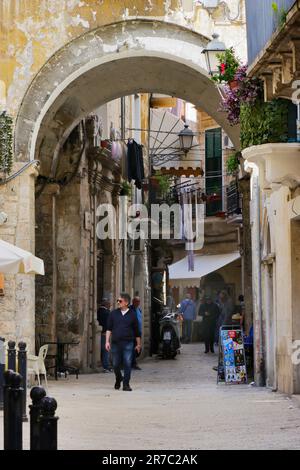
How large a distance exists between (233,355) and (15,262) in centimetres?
620

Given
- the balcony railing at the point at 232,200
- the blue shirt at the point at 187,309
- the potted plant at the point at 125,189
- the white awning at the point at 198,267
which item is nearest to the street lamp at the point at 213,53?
the potted plant at the point at 125,189

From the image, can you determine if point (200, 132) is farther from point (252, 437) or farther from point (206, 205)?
point (252, 437)

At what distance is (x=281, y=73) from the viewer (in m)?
13.7

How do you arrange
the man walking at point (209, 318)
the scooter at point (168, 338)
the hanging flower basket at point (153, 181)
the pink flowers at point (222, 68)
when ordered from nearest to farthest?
1. the pink flowers at point (222, 68)
2. the scooter at point (168, 338)
3. the man walking at point (209, 318)
4. the hanging flower basket at point (153, 181)

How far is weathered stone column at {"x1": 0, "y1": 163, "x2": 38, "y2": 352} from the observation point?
68.1 ft

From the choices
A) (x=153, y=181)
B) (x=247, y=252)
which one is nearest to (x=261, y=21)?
(x=247, y=252)

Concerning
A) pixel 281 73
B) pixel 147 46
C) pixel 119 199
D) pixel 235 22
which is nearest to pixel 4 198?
pixel 147 46

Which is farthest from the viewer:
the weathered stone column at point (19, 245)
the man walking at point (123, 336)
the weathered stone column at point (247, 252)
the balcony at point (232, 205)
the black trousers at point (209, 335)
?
the balcony at point (232, 205)

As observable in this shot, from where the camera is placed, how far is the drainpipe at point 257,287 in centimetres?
2064

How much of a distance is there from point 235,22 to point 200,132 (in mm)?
28775

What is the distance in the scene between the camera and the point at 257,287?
21.2 metres

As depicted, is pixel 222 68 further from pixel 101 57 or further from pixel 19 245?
pixel 19 245

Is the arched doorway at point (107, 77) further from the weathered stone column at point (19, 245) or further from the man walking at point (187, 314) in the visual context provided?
the man walking at point (187, 314)

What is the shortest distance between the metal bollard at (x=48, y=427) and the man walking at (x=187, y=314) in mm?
35277
